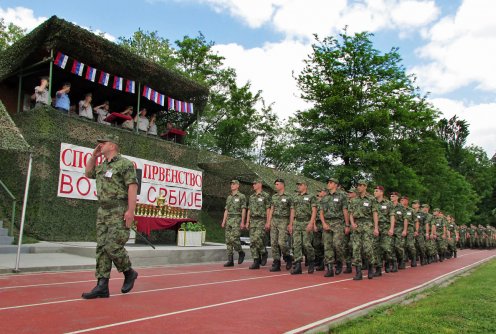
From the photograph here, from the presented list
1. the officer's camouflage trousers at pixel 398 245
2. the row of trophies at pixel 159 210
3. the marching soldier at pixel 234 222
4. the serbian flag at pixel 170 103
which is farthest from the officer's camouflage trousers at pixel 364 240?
the serbian flag at pixel 170 103

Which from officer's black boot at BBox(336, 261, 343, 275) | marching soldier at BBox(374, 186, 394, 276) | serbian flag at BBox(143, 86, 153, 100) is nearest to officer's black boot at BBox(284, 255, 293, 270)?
officer's black boot at BBox(336, 261, 343, 275)

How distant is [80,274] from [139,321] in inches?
173

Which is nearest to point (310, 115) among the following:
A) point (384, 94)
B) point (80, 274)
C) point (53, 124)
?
point (384, 94)

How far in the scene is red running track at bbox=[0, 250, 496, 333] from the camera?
4.73 metres

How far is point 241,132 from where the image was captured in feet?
97.9

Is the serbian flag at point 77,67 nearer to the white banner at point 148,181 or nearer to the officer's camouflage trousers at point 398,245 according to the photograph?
the white banner at point 148,181

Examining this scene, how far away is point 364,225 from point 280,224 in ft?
6.33

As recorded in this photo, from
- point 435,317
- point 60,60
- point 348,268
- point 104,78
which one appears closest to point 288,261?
point 348,268

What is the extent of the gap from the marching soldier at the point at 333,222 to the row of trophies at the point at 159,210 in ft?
19.1

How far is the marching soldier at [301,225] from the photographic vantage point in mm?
10445

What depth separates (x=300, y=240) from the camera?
10.6m

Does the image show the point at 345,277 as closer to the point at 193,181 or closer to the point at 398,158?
the point at 193,181

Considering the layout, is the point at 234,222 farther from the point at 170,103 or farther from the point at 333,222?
the point at 170,103

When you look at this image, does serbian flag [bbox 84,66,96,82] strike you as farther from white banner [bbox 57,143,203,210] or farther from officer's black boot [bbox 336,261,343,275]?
officer's black boot [bbox 336,261,343,275]
